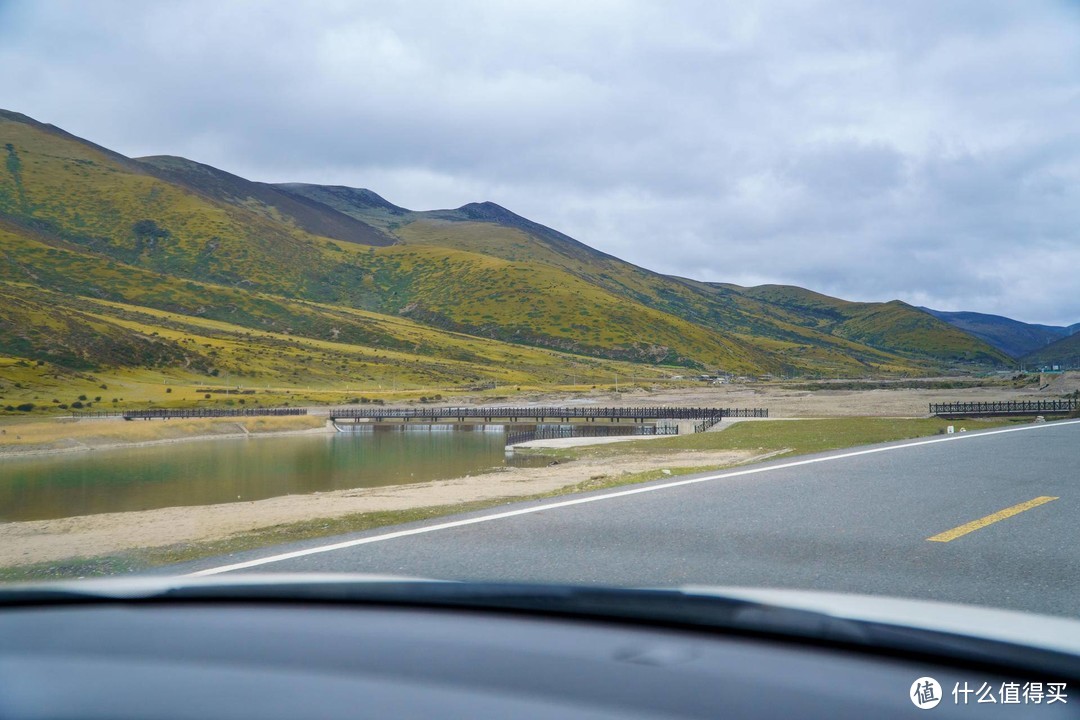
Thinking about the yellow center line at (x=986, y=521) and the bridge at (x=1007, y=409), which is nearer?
the yellow center line at (x=986, y=521)

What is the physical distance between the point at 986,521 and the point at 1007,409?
49.1m

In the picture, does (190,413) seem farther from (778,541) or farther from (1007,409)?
(778,541)

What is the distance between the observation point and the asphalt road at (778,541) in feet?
18.5

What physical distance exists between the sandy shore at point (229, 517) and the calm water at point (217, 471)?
19.8ft

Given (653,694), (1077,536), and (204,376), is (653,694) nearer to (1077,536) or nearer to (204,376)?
(1077,536)

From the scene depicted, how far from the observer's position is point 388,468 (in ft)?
114

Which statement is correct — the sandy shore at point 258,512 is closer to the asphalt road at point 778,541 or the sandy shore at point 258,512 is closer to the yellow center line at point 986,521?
the asphalt road at point 778,541

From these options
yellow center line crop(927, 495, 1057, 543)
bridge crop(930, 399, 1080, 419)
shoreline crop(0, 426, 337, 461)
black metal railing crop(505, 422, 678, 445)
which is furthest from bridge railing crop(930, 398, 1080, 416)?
shoreline crop(0, 426, 337, 461)

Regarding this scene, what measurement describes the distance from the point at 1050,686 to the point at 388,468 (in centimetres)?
3417

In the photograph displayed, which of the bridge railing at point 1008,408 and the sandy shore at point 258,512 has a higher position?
the bridge railing at point 1008,408

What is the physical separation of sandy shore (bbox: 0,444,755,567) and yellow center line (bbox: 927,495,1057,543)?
27.6 ft

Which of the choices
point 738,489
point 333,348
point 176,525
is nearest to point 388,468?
point 176,525
